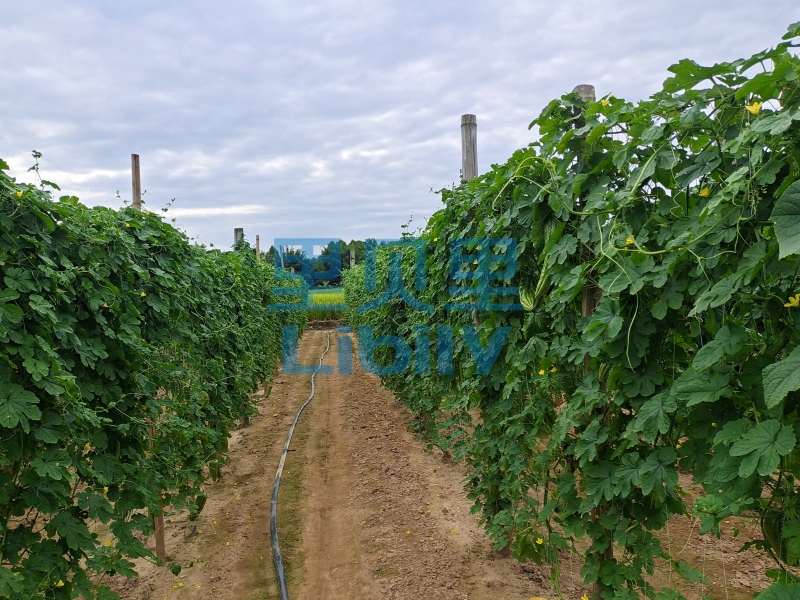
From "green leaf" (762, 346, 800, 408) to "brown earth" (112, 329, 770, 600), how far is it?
1554 mm

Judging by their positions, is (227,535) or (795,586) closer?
(795,586)

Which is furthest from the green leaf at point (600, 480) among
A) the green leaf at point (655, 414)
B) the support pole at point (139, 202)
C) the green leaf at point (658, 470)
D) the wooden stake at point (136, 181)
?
the wooden stake at point (136, 181)

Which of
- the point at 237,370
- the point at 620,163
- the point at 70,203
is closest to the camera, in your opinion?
the point at 620,163

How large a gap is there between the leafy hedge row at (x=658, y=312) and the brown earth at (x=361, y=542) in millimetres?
742

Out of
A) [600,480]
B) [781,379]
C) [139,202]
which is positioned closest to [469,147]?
[139,202]

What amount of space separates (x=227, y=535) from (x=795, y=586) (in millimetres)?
4316

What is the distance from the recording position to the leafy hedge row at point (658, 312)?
4.46ft

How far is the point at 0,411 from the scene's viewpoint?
2004 mm

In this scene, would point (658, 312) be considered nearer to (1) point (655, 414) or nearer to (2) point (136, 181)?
(1) point (655, 414)

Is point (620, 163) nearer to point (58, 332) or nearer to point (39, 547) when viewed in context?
point (58, 332)

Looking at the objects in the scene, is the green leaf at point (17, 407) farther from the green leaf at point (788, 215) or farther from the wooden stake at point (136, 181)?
the green leaf at point (788, 215)

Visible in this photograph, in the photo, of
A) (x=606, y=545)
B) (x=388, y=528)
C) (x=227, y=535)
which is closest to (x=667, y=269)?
(x=606, y=545)

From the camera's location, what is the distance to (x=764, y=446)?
4.21 feet

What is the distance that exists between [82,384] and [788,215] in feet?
10.2
